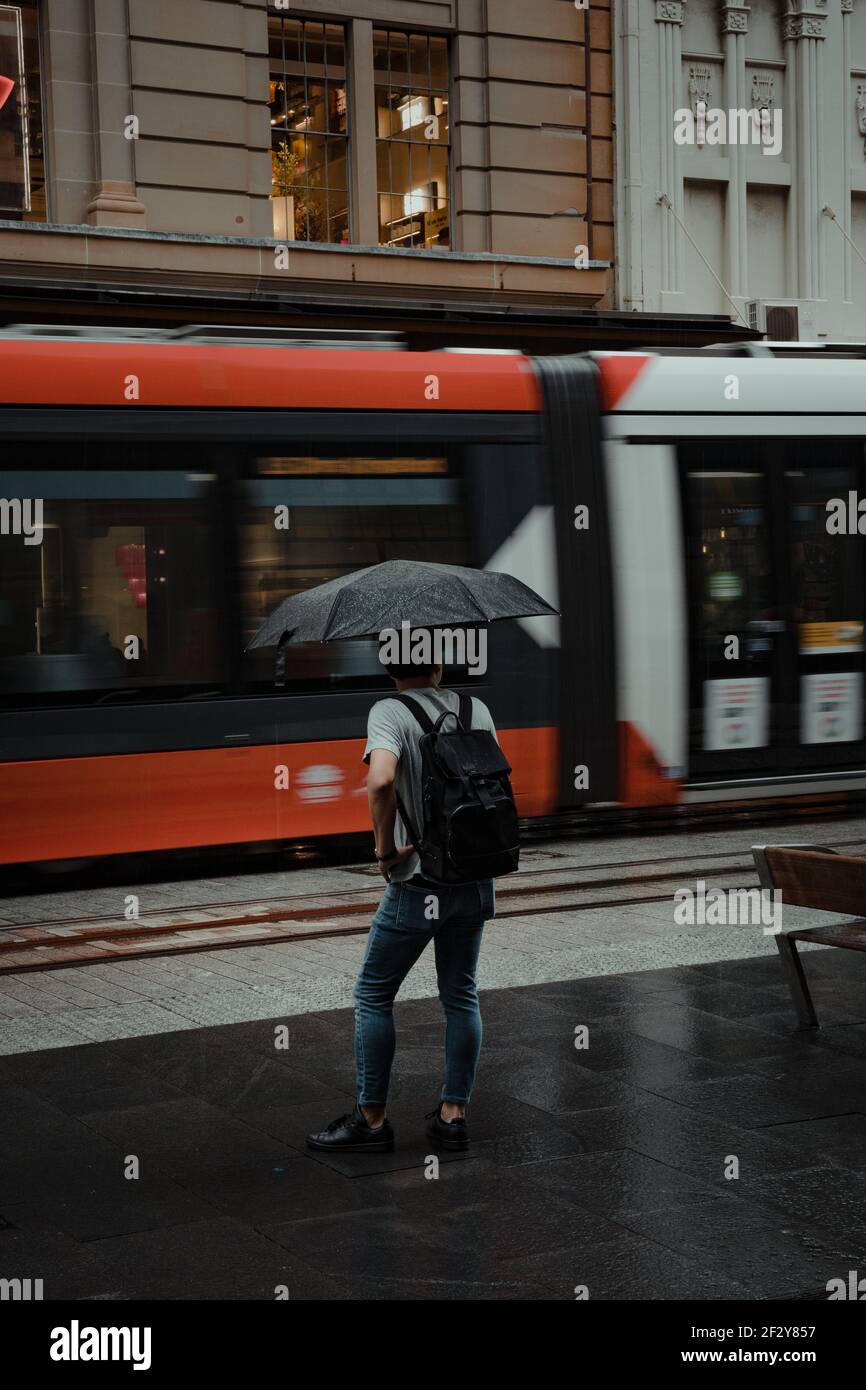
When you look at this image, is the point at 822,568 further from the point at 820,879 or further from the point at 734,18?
the point at 734,18

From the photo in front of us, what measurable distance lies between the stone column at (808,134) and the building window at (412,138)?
526cm

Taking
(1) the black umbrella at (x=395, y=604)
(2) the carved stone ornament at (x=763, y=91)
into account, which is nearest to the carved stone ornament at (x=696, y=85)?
(2) the carved stone ornament at (x=763, y=91)

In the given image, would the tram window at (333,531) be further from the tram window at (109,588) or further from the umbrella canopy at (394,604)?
the umbrella canopy at (394,604)

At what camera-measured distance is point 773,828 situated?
500 inches

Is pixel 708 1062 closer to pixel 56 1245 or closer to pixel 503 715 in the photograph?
pixel 56 1245

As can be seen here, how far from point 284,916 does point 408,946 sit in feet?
14.4

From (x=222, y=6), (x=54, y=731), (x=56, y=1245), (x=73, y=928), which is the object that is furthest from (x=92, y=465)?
(x=222, y=6)

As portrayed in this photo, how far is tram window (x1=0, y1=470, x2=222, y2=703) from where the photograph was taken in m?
10.2

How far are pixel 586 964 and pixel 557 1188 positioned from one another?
121 inches

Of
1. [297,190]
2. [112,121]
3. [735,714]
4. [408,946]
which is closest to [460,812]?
[408,946]

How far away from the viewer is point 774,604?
40.8 ft

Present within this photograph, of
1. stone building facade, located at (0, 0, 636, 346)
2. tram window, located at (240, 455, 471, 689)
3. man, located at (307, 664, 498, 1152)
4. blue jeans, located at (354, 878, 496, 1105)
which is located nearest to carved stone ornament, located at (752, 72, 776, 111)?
stone building facade, located at (0, 0, 636, 346)

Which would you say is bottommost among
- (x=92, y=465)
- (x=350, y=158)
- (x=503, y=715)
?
(x=503, y=715)
